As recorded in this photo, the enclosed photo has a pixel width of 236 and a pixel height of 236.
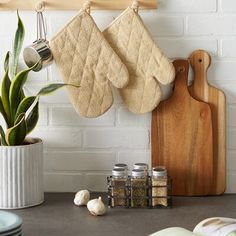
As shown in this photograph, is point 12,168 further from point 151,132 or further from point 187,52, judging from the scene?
point 187,52

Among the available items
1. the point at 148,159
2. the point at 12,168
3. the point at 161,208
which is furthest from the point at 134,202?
the point at 12,168

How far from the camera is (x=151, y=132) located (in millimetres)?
1914

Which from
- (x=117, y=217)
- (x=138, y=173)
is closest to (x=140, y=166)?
(x=138, y=173)

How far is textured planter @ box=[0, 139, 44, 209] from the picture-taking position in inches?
69.4

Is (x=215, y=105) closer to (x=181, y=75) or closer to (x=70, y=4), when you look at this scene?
(x=181, y=75)

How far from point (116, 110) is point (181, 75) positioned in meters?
0.22

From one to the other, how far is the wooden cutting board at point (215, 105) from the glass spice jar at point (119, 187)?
11.4 inches

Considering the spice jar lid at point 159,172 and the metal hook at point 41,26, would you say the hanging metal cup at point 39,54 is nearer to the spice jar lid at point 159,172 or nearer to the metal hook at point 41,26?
the metal hook at point 41,26

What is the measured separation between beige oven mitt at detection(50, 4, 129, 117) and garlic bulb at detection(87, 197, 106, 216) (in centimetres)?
27

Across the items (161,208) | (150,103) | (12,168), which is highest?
(150,103)

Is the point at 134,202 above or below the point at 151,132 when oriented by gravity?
below

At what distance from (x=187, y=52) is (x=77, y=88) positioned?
0.33 meters

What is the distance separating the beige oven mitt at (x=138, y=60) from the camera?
1.85 meters

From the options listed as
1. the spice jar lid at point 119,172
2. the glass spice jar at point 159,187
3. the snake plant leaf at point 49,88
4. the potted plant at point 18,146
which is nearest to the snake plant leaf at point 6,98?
the potted plant at point 18,146
